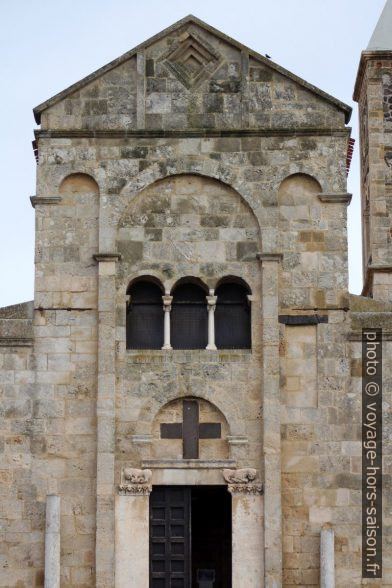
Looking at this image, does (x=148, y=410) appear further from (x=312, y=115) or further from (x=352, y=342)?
(x=312, y=115)

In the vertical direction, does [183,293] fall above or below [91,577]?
above

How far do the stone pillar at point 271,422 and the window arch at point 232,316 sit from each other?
48 centimetres

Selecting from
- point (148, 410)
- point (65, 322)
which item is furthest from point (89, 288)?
point (148, 410)

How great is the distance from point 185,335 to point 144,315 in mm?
831

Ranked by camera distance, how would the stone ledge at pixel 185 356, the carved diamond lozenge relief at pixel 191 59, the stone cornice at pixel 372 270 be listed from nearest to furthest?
the stone ledge at pixel 185 356
the carved diamond lozenge relief at pixel 191 59
the stone cornice at pixel 372 270

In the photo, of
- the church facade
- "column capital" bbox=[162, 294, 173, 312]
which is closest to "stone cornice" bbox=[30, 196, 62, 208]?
the church facade

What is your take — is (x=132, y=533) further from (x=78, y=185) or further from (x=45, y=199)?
(x=78, y=185)

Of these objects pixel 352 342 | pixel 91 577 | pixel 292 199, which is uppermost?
pixel 292 199

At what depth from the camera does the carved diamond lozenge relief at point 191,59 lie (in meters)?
29.1

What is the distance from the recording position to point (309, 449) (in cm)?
2772

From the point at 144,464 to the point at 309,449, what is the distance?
290 centimetres

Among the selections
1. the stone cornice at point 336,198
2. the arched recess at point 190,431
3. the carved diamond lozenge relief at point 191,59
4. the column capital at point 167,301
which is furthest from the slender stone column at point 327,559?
the carved diamond lozenge relief at point 191,59

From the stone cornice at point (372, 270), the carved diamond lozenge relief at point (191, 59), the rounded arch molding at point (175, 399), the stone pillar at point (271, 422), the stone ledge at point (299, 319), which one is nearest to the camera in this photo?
the stone pillar at point (271, 422)

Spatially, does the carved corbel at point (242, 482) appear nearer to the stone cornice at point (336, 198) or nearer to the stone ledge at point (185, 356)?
the stone ledge at point (185, 356)
